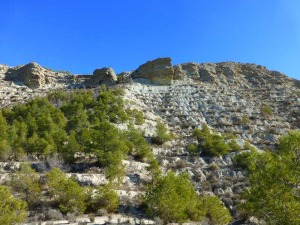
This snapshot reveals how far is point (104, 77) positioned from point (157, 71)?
36.4 feet

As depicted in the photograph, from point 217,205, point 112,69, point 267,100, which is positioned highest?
point 112,69

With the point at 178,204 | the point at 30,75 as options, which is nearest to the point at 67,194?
the point at 178,204

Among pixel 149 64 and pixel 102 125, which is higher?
pixel 149 64

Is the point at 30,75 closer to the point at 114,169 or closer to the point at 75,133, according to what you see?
the point at 75,133

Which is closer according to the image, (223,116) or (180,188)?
(180,188)

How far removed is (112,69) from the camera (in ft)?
227

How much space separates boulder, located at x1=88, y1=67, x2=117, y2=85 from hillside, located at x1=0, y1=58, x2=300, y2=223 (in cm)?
20

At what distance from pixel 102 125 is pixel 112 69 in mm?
35832

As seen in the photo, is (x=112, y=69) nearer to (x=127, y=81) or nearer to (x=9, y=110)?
(x=127, y=81)

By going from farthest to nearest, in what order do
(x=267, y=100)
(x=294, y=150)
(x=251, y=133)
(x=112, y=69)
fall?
(x=112, y=69) → (x=267, y=100) → (x=251, y=133) → (x=294, y=150)

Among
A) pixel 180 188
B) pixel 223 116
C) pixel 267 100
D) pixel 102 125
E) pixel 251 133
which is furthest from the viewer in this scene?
pixel 267 100

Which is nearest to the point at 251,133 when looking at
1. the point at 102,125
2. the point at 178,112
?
the point at 178,112

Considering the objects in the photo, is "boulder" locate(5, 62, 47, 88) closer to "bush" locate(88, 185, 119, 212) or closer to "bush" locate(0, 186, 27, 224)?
"bush" locate(88, 185, 119, 212)

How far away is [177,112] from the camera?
165ft
